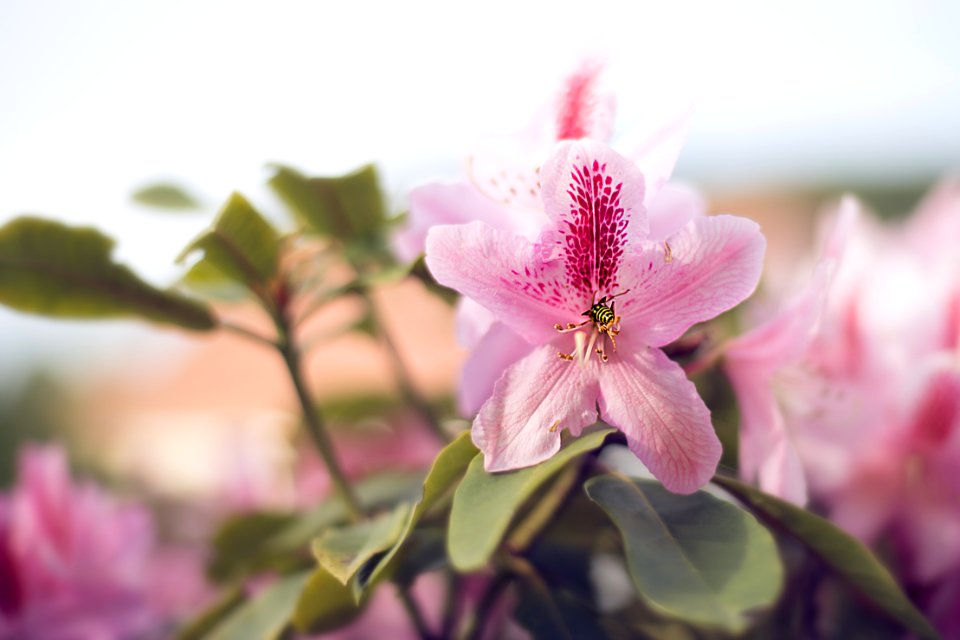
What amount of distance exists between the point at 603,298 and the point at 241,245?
0.80 feet

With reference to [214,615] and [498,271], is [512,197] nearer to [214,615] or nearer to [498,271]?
[498,271]

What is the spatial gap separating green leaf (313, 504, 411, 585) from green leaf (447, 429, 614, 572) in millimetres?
59

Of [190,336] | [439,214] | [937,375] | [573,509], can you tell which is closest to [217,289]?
[190,336]

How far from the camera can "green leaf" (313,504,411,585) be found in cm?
43

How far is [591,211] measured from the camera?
1.40ft

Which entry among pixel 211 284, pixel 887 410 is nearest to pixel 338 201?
pixel 211 284

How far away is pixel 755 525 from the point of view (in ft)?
1.32

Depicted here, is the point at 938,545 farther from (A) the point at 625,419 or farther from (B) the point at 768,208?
(B) the point at 768,208

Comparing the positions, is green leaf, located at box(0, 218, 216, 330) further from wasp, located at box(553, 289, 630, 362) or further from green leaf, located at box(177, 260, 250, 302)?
wasp, located at box(553, 289, 630, 362)

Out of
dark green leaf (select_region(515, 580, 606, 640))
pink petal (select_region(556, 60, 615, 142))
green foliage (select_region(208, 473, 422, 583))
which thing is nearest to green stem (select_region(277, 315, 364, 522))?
green foliage (select_region(208, 473, 422, 583))

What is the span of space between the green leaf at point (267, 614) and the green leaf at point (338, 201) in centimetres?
27

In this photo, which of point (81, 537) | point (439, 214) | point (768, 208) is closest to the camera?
point (439, 214)

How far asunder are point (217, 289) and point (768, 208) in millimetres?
4961

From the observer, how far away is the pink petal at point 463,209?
1.62 feet
